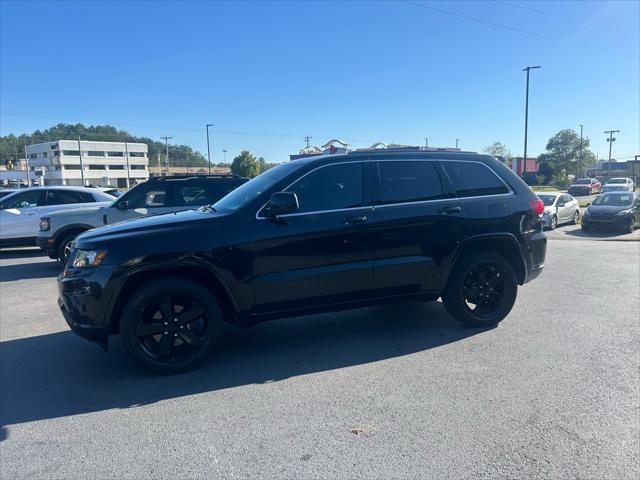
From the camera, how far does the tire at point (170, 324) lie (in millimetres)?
3912

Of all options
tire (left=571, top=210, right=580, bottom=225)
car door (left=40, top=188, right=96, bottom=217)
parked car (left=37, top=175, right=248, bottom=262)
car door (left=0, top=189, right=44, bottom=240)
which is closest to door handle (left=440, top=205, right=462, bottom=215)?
parked car (left=37, top=175, right=248, bottom=262)

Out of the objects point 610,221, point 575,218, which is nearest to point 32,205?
point 610,221

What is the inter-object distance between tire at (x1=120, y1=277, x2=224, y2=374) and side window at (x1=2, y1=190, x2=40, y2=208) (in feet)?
30.2

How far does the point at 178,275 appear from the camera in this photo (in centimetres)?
409

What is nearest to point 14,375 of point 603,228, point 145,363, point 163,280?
point 145,363

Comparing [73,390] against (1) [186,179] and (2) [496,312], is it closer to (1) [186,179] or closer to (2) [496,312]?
(2) [496,312]

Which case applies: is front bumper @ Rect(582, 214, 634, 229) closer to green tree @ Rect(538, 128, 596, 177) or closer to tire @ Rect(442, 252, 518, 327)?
tire @ Rect(442, 252, 518, 327)

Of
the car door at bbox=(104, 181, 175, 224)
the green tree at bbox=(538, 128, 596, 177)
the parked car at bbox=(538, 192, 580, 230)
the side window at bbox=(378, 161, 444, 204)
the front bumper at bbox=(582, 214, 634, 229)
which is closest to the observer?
the side window at bbox=(378, 161, 444, 204)

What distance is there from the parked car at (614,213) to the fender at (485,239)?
1407 centimetres

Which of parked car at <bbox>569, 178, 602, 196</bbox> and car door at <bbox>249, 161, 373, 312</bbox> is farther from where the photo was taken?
parked car at <bbox>569, 178, 602, 196</bbox>

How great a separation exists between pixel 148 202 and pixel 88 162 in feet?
312

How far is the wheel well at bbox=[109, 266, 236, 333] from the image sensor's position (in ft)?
13.1

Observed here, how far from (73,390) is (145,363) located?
0.62 m

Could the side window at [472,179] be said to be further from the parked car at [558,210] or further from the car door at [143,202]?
the parked car at [558,210]
